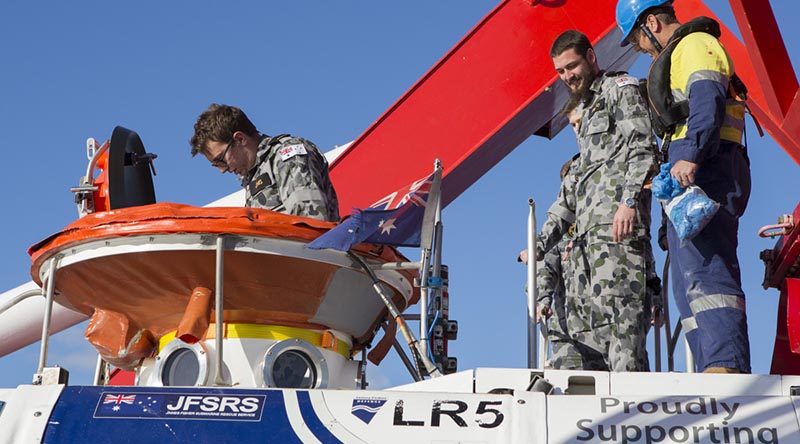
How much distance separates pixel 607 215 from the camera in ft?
19.8

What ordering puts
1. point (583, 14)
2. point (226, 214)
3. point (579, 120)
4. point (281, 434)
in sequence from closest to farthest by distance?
1. point (281, 434)
2. point (226, 214)
3. point (579, 120)
4. point (583, 14)

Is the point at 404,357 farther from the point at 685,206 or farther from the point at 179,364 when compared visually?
the point at 685,206

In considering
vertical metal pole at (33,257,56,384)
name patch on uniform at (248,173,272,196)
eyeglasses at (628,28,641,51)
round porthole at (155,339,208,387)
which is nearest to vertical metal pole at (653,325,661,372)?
eyeglasses at (628,28,641,51)

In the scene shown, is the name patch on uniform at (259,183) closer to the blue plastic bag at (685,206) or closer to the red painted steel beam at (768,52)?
the blue plastic bag at (685,206)

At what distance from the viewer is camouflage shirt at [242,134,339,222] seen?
21.5 ft

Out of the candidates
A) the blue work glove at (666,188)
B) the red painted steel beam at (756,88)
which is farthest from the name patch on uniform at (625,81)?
the red painted steel beam at (756,88)

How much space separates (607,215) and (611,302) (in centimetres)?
45

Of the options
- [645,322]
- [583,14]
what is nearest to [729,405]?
[645,322]

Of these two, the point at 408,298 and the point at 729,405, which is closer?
the point at 729,405

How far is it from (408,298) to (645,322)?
1447 mm

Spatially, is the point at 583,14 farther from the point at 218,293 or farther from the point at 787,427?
the point at 787,427

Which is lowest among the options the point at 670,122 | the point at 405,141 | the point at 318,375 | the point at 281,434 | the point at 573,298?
the point at 281,434

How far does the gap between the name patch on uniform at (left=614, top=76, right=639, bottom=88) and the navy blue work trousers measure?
2.72 ft

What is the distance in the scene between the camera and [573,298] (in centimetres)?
616
